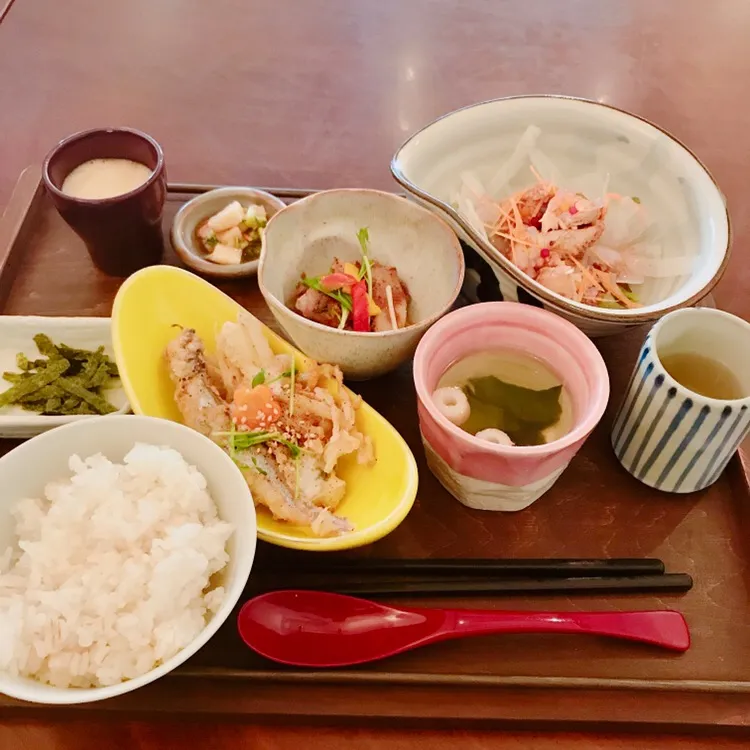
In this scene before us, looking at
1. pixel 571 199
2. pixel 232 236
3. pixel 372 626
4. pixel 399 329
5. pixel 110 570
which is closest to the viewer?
pixel 110 570

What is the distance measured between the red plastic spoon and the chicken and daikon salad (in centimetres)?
14

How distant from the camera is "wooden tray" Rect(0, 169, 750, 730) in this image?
109 cm

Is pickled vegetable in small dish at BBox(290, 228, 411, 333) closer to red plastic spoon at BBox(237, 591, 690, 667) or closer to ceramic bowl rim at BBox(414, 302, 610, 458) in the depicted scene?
ceramic bowl rim at BBox(414, 302, 610, 458)

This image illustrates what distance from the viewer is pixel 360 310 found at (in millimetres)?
1487

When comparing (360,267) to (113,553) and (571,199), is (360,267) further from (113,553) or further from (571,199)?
(113,553)

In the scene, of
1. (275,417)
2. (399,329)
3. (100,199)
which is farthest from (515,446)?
(100,199)

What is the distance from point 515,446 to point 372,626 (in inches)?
15.5

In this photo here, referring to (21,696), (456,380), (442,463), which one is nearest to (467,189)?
(456,380)

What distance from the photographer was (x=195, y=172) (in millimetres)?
2053

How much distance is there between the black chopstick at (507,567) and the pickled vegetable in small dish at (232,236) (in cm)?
86

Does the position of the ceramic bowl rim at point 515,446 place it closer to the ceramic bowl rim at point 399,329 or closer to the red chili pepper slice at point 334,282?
the ceramic bowl rim at point 399,329

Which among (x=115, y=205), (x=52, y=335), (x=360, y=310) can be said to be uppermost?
(x=115, y=205)

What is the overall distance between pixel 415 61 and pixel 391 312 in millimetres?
1442

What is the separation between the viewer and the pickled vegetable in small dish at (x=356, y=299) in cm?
149
